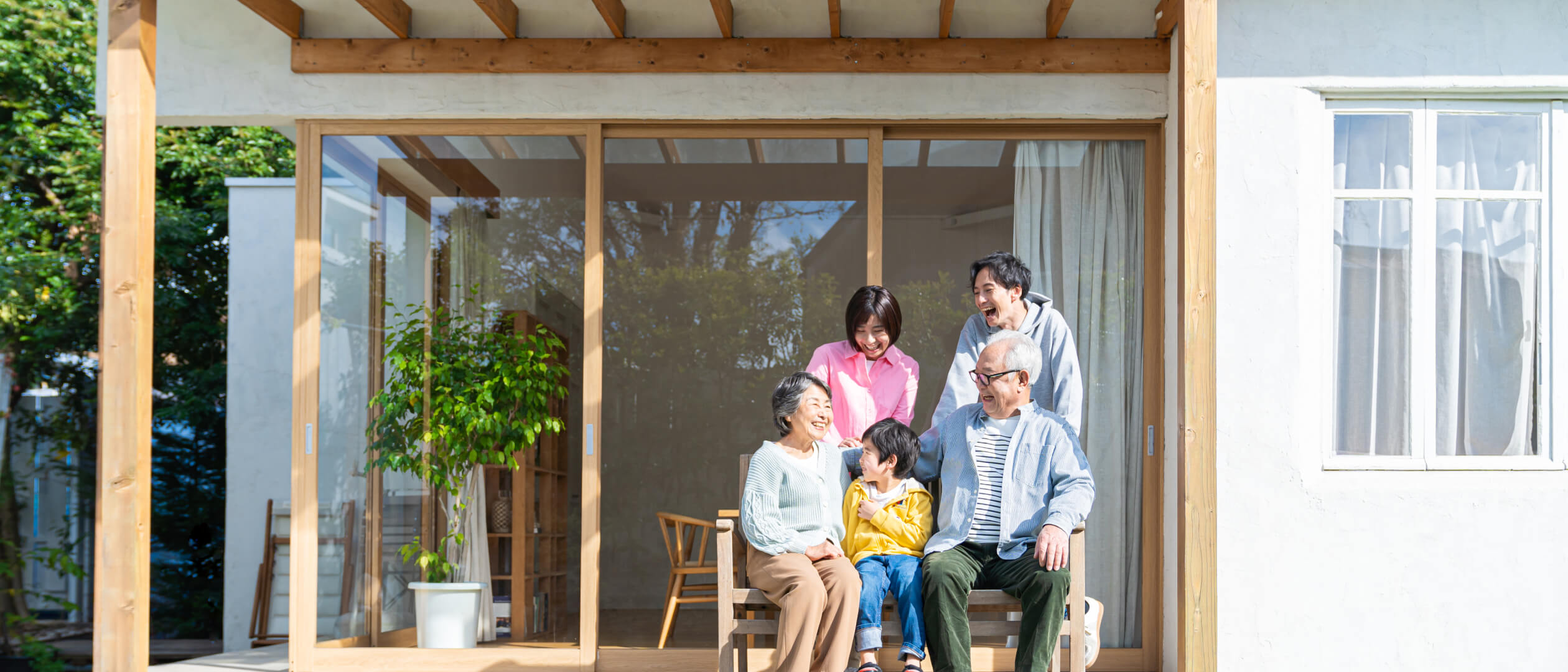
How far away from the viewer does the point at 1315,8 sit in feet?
12.8

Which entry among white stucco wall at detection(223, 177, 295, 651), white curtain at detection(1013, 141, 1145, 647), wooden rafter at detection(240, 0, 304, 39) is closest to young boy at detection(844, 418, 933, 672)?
white curtain at detection(1013, 141, 1145, 647)

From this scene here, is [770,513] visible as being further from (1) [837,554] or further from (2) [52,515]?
(2) [52,515]

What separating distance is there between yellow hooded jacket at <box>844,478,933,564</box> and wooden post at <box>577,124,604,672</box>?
1205 mm

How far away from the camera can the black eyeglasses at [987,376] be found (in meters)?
3.30

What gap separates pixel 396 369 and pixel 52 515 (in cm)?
675

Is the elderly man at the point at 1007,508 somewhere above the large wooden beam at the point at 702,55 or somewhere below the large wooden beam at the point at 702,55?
below

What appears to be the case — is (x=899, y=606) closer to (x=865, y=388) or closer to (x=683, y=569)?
(x=865, y=388)

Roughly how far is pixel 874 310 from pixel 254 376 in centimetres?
530

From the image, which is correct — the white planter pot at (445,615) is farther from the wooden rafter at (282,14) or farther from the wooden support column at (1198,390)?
the wooden support column at (1198,390)

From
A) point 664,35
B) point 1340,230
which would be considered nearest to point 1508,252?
point 1340,230

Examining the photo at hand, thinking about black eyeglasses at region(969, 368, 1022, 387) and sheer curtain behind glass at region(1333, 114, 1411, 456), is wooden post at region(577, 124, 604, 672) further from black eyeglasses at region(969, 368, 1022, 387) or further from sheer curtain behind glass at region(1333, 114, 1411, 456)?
sheer curtain behind glass at region(1333, 114, 1411, 456)

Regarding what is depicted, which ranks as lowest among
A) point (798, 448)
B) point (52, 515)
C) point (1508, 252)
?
point (52, 515)

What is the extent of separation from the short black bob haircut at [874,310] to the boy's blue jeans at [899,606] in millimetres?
825

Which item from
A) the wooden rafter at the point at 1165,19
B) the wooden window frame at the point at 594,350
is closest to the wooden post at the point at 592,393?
the wooden window frame at the point at 594,350
